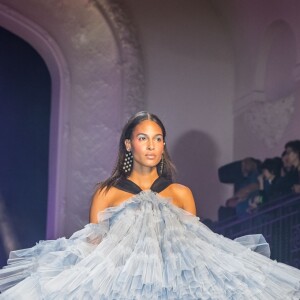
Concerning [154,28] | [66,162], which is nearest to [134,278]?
[66,162]

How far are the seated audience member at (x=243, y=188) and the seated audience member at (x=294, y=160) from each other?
471mm

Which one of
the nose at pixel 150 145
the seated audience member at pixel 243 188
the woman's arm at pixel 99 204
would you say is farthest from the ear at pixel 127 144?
the seated audience member at pixel 243 188

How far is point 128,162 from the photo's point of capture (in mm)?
3002

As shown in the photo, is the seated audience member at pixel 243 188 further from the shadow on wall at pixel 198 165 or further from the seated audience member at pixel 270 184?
the shadow on wall at pixel 198 165

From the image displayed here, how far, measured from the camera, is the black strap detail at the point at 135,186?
2.90m

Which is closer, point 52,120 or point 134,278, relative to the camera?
point 134,278

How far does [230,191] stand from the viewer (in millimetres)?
6930

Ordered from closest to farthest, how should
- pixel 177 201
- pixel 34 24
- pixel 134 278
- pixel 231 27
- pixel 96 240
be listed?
1. pixel 134 278
2. pixel 96 240
3. pixel 177 201
4. pixel 34 24
5. pixel 231 27

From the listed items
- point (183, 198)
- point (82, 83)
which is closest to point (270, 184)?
point (82, 83)

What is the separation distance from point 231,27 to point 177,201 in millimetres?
4268

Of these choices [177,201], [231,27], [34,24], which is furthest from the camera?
[231,27]

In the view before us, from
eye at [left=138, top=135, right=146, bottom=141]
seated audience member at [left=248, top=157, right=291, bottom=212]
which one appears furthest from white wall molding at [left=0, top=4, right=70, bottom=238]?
eye at [left=138, top=135, right=146, bottom=141]


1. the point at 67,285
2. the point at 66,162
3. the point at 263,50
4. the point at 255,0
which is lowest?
the point at 67,285

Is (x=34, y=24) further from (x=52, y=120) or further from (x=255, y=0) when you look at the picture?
(x=255, y=0)
